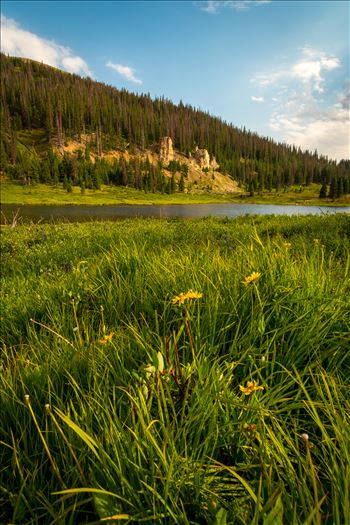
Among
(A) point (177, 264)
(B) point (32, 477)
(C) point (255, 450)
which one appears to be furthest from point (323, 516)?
(A) point (177, 264)

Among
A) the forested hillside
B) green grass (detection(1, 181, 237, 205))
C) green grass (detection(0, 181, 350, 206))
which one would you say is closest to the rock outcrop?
the forested hillside

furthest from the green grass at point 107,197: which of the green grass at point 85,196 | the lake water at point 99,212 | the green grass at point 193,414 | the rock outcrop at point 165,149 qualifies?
the green grass at point 193,414

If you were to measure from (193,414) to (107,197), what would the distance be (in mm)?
128206

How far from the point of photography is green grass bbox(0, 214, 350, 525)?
3.32 feet

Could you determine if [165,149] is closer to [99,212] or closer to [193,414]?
[99,212]

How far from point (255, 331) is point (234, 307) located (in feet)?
0.74

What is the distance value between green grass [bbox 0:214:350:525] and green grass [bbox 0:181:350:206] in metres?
104

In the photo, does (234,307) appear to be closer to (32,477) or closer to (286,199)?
(32,477)

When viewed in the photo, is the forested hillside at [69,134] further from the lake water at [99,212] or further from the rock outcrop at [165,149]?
the lake water at [99,212]

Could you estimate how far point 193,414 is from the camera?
1285mm

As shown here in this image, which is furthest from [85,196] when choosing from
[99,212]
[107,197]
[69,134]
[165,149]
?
[165,149]

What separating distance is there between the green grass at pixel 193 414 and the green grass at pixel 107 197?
10369 centimetres

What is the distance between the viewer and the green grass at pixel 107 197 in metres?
102

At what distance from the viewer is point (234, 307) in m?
2.05
